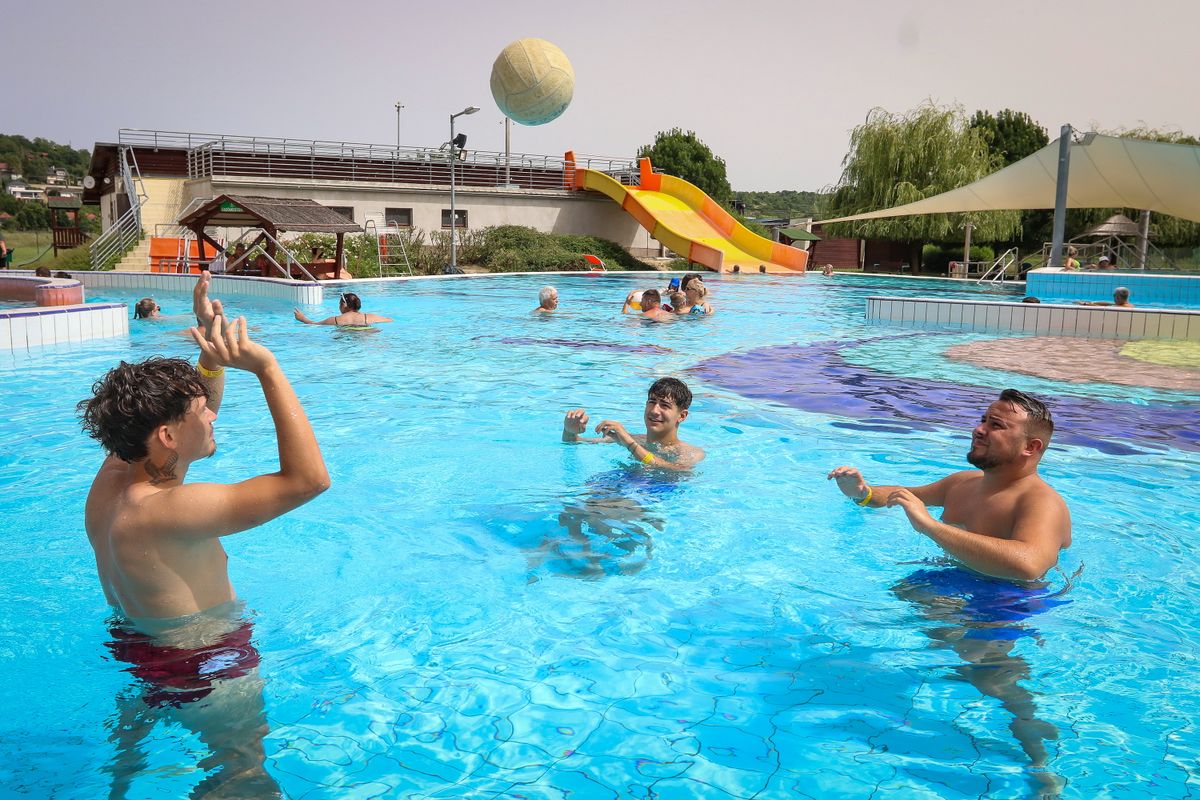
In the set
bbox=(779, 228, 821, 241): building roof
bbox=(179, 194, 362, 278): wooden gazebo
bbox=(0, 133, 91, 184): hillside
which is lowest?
bbox=(179, 194, 362, 278): wooden gazebo

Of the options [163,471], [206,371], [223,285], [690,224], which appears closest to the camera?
[163,471]

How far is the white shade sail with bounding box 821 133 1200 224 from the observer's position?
17547mm

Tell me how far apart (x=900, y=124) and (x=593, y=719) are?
3633 cm

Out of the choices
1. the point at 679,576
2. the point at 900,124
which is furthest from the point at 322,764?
the point at 900,124

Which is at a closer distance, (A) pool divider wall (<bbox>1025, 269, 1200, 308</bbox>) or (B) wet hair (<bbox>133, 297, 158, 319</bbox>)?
(B) wet hair (<bbox>133, 297, 158, 319</bbox>)

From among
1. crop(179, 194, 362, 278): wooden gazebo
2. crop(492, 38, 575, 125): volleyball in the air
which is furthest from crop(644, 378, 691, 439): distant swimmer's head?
crop(492, 38, 575, 125): volleyball in the air

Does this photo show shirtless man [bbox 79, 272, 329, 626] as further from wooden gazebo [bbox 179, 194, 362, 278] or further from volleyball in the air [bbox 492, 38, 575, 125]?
volleyball in the air [bbox 492, 38, 575, 125]

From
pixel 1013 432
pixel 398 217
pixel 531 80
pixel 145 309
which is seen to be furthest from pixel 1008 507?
pixel 398 217

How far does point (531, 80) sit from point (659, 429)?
23069 millimetres

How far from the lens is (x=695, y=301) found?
1491cm

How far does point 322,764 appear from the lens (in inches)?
109

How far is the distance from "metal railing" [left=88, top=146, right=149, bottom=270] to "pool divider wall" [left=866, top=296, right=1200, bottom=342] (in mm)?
21020

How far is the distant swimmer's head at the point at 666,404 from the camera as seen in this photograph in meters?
5.39

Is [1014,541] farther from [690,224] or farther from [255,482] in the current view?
[690,224]
